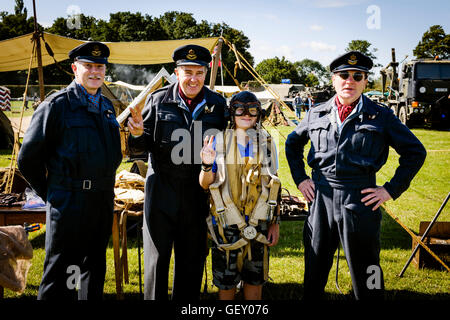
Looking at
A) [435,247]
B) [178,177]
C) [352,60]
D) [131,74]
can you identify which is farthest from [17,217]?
[131,74]

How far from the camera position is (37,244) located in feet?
15.9

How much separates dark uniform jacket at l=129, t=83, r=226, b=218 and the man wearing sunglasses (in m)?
0.93

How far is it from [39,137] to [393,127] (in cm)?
259

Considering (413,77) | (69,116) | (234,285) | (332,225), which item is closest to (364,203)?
(332,225)

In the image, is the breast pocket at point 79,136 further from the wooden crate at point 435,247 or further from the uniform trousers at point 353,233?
the wooden crate at point 435,247

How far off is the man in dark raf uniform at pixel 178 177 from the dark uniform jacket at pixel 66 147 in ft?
→ 0.99

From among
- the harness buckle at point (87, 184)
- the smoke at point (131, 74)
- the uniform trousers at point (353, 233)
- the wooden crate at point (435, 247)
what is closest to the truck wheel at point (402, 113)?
the wooden crate at point (435, 247)

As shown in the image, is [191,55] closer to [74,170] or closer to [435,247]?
[74,170]

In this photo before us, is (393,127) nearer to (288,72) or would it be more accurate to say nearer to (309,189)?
(309,189)

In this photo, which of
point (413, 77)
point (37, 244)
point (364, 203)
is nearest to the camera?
point (364, 203)

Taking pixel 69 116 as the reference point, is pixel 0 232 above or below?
below

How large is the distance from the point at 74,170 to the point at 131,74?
175ft

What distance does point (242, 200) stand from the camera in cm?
248

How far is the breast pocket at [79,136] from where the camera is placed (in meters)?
2.38
